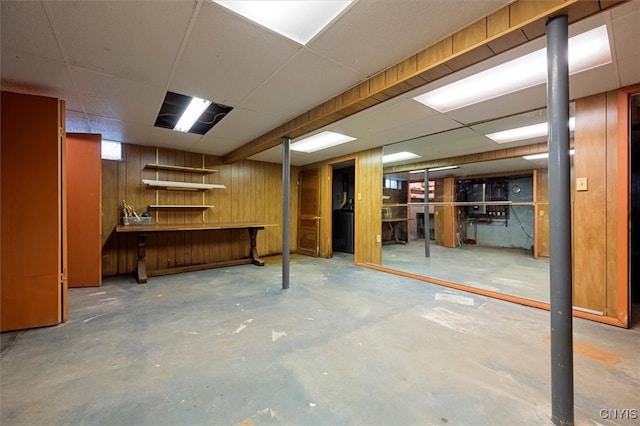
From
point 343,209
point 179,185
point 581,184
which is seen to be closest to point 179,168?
point 179,185

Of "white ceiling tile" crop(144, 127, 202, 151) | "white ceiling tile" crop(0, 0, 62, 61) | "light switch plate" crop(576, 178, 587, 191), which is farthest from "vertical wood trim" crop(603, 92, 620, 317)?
"white ceiling tile" crop(144, 127, 202, 151)

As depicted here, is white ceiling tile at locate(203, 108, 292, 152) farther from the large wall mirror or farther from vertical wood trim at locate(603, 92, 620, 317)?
vertical wood trim at locate(603, 92, 620, 317)

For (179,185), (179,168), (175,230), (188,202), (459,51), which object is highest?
(459,51)

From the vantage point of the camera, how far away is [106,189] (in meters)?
4.28

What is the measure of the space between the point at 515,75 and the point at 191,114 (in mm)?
3528

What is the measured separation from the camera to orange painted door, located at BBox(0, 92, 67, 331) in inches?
89.4

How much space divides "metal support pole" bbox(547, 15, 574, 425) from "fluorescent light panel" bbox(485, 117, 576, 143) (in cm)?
292

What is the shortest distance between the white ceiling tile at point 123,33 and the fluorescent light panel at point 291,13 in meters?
0.32

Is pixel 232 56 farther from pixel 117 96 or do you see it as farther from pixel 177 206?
pixel 177 206

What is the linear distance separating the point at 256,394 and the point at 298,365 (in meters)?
0.36

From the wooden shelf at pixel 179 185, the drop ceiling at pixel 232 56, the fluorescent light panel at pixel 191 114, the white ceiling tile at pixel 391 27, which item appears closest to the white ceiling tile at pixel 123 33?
the drop ceiling at pixel 232 56

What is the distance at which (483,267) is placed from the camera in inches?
191

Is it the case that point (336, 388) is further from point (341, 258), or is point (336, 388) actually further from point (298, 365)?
point (341, 258)

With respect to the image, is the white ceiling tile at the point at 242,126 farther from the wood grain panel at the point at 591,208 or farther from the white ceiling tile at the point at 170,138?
the wood grain panel at the point at 591,208
